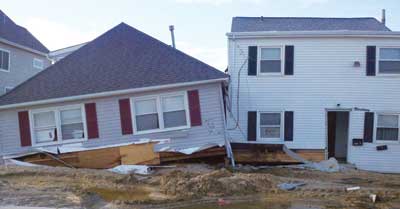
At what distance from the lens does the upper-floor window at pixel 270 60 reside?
16.2 meters

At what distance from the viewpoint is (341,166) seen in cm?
1525

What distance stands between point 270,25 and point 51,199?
1247 centimetres

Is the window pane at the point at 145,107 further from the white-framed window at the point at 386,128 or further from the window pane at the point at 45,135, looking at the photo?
the white-framed window at the point at 386,128

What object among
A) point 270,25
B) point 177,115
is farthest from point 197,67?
point 270,25

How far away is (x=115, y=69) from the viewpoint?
15.0 metres

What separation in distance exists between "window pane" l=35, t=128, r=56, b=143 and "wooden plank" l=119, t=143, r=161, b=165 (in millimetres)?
2652

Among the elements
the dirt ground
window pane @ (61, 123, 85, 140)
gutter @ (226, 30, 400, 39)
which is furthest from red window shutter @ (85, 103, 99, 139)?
gutter @ (226, 30, 400, 39)

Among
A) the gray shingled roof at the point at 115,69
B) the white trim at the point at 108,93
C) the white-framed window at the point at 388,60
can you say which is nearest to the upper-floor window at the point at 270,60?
the gray shingled roof at the point at 115,69

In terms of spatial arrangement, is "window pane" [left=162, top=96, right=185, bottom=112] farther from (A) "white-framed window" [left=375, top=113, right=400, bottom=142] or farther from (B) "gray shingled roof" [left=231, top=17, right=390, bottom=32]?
(A) "white-framed window" [left=375, top=113, right=400, bottom=142]

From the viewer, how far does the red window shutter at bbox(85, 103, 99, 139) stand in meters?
14.3

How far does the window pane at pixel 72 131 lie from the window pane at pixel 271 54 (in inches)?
290

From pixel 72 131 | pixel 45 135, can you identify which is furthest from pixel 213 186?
pixel 45 135

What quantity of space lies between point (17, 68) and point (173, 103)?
13.3m

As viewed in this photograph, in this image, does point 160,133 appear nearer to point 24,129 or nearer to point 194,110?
point 194,110
